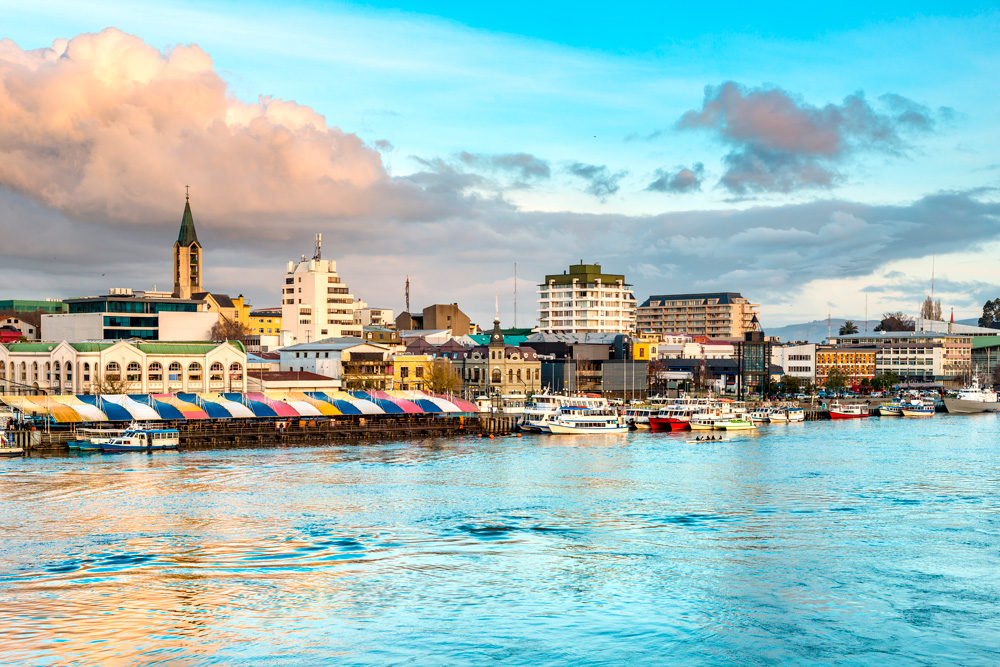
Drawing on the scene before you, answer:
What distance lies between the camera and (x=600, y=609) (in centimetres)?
3008

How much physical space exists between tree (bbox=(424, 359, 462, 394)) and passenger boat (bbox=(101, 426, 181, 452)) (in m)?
37.1

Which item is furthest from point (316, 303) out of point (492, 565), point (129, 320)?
point (492, 565)

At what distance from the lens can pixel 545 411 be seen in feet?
288

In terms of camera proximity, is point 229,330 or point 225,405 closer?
point 225,405

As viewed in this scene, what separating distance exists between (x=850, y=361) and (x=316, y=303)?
269ft

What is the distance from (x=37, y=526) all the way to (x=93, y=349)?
49.6 m

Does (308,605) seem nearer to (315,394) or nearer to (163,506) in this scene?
(163,506)

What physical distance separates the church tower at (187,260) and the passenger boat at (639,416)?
78.3 m

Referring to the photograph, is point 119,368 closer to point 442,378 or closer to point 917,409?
point 442,378

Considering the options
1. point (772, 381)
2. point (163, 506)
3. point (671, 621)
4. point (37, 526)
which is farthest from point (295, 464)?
point (772, 381)

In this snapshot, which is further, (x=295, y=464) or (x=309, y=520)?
(x=295, y=464)

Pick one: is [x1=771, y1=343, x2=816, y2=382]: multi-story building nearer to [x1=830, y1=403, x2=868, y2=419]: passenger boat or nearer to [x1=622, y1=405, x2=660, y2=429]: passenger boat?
[x1=830, y1=403, x2=868, y2=419]: passenger boat

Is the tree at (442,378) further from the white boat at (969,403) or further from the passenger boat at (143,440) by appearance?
the white boat at (969,403)

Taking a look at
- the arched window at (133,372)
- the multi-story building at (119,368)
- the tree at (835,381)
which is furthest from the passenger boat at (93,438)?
the tree at (835,381)
